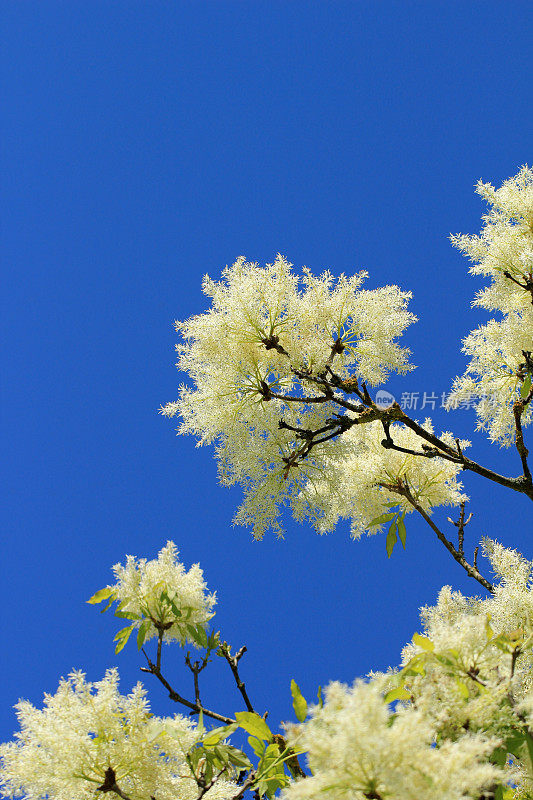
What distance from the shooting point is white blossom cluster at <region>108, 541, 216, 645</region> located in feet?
7.89

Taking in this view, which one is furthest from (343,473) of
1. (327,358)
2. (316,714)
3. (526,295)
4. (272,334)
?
(316,714)

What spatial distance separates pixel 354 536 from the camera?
4.36 m

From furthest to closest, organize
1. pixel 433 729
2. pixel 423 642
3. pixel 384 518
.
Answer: pixel 384 518
pixel 423 642
pixel 433 729

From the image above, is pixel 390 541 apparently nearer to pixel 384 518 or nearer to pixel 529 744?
pixel 384 518

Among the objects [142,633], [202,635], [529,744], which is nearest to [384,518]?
[202,635]

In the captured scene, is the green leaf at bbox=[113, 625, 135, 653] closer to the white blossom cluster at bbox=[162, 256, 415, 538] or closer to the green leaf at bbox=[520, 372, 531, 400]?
the white blossom cluster at bbox=[162, 256, 415, 538]

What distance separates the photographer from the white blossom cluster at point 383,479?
3.92m

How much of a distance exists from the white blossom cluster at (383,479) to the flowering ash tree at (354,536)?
1 cm

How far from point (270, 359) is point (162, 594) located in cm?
147

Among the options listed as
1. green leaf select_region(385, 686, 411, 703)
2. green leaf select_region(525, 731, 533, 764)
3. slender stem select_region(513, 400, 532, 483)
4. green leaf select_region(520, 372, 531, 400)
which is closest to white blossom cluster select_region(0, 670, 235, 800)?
green leaf select_region(385, 686, 411, 703)

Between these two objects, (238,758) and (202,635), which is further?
(202,635)

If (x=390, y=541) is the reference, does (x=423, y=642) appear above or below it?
below

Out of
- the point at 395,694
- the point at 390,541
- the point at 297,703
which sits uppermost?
the point at 390,541

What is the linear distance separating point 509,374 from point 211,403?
6.27 ft
